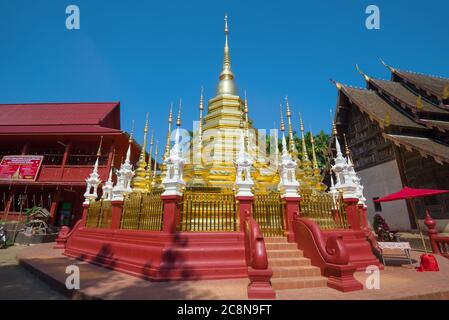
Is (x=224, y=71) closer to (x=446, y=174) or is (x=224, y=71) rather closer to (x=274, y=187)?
(x=274, y=187)

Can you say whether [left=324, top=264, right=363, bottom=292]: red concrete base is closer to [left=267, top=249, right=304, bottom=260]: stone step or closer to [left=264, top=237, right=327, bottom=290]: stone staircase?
[left=264, top=237, right=327, bottom=290]: stone staircase

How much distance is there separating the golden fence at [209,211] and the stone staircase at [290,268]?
1150mm

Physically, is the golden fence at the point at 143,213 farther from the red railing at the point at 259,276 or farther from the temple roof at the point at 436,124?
the temple roof at the point at 436,124

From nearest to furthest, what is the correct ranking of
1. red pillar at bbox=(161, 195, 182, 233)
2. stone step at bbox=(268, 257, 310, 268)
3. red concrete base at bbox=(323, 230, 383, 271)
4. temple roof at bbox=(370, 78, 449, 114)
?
stone step at bbox=(268, 257, 310, 268) < red pillar at bbox=(161, 195, 182, 233) < red concrete base at bbox=(323, 230, 383, 271) < temple roof at bbox=(370, 78, 449, 114)

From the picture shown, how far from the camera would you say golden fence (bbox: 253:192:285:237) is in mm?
7207

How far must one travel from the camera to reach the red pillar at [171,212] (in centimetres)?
630

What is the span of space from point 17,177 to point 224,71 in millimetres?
16059

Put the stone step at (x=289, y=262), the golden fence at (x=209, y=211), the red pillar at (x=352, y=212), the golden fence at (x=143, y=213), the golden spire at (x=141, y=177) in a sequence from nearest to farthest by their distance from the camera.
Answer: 1. the stone step at (x=289, y=262)
2. the golden fence at (x=209, y=211)
3. the golden fence at (x=143, y=213)
4. the red pillar at (x=352, y=212)
5. the golden spire at (x=141, y=177)

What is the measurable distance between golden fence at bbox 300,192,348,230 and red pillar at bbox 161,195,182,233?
3654mm

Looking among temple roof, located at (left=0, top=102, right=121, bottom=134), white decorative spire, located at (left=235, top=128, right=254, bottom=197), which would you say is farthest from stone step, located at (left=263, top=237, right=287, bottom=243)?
temple roof, located at (left=0, top=102, right=121, bottom=134)

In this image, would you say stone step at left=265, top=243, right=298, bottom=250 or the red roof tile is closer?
stone step at left=265, top=243, right=298, bottom=250

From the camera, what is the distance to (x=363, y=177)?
19156 millimetres

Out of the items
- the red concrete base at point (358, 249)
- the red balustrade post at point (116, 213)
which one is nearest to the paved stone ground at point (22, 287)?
the red balustrade post at point (116, 213)
